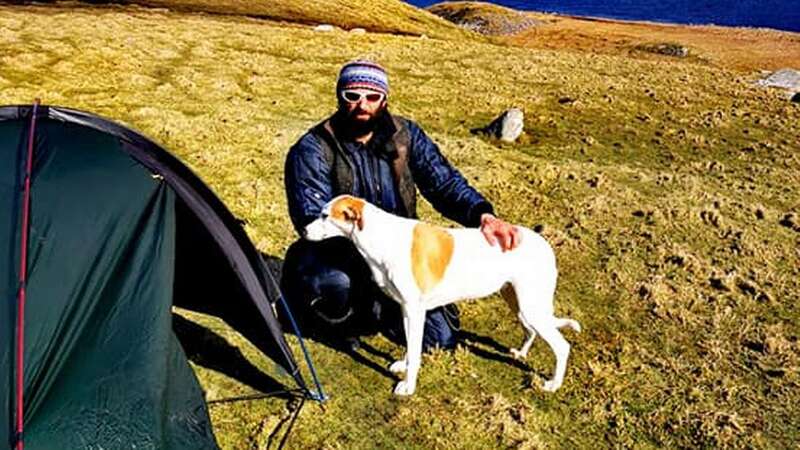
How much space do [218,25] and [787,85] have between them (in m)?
27.2

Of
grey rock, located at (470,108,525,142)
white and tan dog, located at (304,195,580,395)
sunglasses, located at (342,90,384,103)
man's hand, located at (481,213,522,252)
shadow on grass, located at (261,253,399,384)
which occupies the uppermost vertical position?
sunglasses, located at (342,90,384,103)

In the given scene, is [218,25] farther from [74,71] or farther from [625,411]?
[625,411]

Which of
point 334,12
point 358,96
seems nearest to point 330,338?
point 358,96

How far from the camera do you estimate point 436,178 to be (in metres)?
7.79

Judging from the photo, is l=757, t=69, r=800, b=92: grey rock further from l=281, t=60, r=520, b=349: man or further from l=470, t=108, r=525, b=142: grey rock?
l=281, t=60, r=520, b=349: man

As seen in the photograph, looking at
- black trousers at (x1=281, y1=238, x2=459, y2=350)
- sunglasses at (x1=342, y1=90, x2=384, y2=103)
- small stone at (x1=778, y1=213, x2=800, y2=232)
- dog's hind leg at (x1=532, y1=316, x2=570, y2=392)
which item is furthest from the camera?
small stone at (x1=778, y1=213, x2=800, y2=232)

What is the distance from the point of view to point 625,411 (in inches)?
291

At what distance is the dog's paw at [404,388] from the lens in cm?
729

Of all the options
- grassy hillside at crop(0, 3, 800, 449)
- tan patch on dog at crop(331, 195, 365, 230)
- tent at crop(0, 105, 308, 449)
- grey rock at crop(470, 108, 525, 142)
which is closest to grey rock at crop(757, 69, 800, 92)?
grassy hillside at crop(0, 3, 800, 449)

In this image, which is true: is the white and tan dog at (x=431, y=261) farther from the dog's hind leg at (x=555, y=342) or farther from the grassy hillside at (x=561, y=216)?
the grassy hillside at (x=561, y=216)

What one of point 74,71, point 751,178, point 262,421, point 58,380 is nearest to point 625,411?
point 262,421

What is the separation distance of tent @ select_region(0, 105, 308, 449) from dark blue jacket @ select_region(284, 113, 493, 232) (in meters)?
1.05

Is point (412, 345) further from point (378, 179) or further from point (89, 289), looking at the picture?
point (89, 289)

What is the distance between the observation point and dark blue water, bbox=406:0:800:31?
123m
